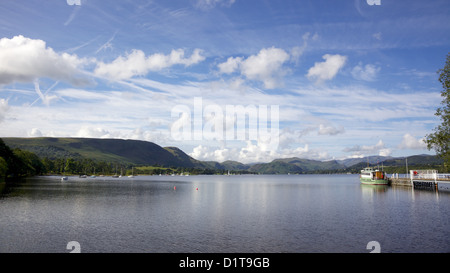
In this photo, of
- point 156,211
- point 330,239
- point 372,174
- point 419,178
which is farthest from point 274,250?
point 372,174

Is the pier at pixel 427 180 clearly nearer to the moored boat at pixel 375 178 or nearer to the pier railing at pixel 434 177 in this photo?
the pier railing at pixel 434 177

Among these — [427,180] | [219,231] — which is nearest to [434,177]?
[427,180]

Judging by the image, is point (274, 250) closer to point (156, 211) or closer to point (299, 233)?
point (299, 233)

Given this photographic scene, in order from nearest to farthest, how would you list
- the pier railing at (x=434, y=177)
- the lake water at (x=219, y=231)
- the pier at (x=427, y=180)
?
1. the lake water at (x=219, y=231)
2. the pier railing at (x=434, y=177)
3. the pier at (x=427, y=180)

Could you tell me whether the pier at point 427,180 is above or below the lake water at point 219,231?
above

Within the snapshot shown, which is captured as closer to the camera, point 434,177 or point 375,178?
point 434,177

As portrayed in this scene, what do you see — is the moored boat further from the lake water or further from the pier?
the lake water

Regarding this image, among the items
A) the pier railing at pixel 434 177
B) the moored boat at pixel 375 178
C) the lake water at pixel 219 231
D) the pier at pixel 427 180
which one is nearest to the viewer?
the lake water at pixel 219 231

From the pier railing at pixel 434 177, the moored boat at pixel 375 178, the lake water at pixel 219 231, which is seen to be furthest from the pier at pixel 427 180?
the lake water at pixel 219 231

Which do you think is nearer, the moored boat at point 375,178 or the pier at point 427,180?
the pier at point 427,180

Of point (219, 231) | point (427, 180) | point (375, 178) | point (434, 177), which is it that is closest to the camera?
point (219, 231)

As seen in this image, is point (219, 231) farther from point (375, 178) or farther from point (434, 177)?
point (375, 178)

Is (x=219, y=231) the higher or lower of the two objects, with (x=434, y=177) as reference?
lower

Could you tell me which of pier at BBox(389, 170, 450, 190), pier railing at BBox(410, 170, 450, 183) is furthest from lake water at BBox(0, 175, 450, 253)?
pier at BBox(389, 170, 450, 190)
